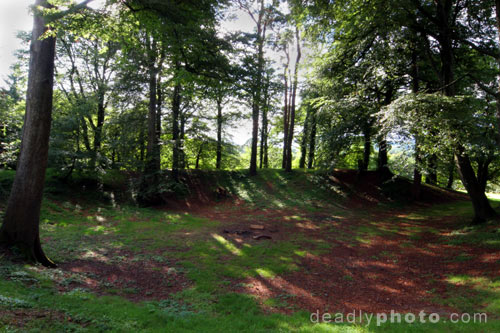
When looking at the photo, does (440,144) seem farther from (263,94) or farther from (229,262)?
(229,262)

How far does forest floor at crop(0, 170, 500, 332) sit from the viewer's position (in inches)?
167

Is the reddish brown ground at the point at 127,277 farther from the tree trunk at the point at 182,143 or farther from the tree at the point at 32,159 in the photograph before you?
the tree trunk at the point at 182,143

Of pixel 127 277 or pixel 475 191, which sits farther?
pixel 475 191

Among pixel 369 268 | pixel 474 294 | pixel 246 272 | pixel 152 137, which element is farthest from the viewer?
pixel 152 137

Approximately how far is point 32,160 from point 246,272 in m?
5.95

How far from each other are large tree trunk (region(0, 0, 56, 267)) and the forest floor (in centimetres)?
74

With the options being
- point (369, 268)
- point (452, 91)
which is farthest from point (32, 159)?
point (452, 91)

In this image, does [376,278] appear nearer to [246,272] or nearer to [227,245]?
[246,272]

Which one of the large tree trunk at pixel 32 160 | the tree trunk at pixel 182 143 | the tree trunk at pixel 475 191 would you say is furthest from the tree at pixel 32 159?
the tree trunk at pixel 475 191

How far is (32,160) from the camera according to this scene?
6.27 m

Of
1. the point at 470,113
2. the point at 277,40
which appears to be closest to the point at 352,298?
the point at 470,113

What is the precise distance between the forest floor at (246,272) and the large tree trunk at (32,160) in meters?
0.74

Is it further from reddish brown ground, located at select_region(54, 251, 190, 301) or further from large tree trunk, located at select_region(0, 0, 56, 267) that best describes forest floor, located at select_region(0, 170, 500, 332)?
large tree trunk, located at select_region(0, 0, 56, 267)

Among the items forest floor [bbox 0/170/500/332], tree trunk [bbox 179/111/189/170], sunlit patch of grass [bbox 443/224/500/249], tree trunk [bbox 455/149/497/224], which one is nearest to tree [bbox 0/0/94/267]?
forest floor [bbox 0/170/500/332]
